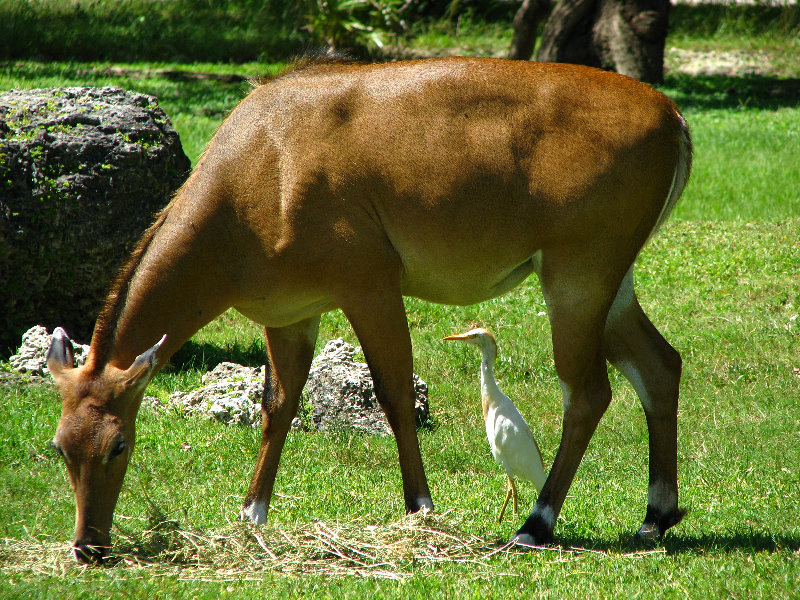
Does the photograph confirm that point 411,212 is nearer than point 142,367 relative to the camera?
No

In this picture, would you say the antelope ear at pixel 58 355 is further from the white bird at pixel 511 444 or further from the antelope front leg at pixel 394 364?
the white bird at pixel 511 444

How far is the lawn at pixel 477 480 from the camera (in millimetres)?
4988

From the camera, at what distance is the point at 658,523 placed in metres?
5.74

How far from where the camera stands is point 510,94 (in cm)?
558

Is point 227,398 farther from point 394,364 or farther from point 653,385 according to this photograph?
point 653,385

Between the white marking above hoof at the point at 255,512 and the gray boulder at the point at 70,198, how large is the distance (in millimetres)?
3425

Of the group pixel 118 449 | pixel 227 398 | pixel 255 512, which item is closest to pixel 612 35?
pixel 227 398

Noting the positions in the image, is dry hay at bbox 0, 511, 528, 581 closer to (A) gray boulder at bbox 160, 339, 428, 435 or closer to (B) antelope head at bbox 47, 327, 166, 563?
(B) antelope head at bbox 47, 327, 166, 563

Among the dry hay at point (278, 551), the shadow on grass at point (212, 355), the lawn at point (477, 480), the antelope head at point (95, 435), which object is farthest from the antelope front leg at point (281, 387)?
the shadow on grass at point (212, 355)

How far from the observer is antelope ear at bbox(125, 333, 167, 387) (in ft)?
16.5

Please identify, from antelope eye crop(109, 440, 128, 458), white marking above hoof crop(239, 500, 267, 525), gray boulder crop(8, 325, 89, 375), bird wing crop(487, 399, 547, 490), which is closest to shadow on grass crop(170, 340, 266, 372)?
gray boulder crop(8, 325, 89, 375)

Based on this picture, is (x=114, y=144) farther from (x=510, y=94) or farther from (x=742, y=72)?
(x=742, y=72)

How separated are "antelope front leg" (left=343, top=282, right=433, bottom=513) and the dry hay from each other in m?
0.25

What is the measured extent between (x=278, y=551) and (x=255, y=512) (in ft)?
2.04
